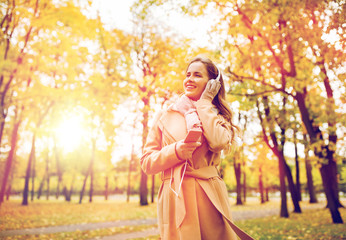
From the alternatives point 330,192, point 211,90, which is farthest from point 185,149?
point 330,192

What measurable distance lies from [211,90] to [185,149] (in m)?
0.57

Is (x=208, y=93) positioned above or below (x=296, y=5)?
below

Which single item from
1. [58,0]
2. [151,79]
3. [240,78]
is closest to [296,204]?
[240,78]

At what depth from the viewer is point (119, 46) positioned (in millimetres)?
16516

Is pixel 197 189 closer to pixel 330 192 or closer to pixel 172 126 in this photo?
pixel 172 126

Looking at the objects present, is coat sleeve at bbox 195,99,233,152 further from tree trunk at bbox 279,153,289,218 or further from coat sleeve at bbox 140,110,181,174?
tree trunk at bbox 279,153,289,218

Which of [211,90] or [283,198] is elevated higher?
[211,90]

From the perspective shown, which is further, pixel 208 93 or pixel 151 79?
pixel 151 79

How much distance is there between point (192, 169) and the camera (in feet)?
5.72

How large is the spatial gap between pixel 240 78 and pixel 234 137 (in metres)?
7.70

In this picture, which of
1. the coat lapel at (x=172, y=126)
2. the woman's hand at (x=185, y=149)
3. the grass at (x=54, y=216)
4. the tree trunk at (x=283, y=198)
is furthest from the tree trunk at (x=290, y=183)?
the woman's hand at (x=185, y=149)

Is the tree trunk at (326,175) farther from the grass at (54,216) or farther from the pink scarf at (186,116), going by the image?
the pink scarf at (186,116)

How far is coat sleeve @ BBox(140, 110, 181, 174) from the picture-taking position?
1693 millimetres

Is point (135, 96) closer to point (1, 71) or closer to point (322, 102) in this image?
point (1, 71)
